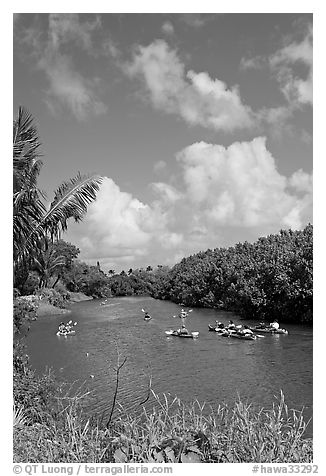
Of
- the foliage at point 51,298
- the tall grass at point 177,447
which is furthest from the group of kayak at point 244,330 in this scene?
the tall grass at point 177,447

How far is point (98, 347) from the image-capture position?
1275 centimetres

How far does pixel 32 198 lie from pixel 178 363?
24.0ft

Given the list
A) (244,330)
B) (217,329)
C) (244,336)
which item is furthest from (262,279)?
(244,336)

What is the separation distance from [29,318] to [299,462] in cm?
597

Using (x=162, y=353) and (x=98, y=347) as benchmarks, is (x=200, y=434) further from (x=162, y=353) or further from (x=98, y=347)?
(x=98, y=347)

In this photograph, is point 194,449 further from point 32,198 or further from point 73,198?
point 73,198

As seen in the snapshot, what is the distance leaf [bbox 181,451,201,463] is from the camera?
2.20 meters

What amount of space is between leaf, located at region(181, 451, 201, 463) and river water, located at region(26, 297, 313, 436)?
361 centimetres

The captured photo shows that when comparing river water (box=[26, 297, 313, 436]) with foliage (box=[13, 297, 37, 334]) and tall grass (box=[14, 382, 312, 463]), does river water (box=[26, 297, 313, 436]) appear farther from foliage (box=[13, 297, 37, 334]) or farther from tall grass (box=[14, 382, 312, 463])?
tall grass (box=[14, 382, 312, 463])

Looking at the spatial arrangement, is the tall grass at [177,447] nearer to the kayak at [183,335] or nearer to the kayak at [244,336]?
the kayak at [244,336]

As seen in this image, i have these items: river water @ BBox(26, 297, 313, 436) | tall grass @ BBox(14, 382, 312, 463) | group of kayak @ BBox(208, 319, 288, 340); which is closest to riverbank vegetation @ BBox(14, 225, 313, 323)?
river water @ BBox(26, 297, 313, 436)

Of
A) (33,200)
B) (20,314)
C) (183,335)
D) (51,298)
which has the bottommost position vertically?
(183,335)

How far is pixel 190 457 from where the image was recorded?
2240 millimetres
